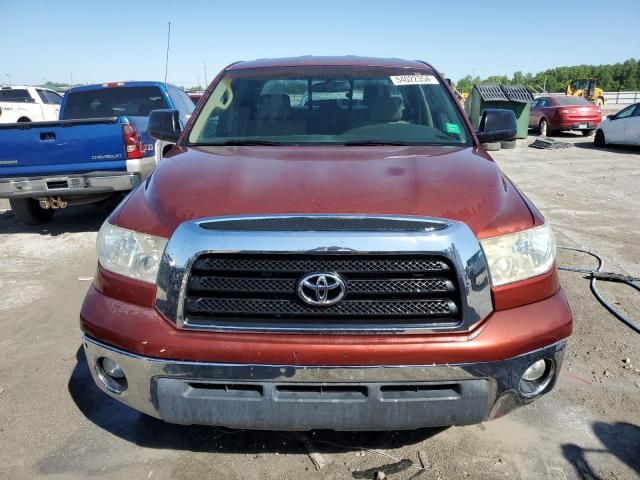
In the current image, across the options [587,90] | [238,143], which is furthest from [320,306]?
[587,90]

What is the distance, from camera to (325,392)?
1.99m

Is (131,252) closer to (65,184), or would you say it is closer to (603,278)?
(603,278)

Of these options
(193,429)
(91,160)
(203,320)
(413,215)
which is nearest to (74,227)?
(91,160)

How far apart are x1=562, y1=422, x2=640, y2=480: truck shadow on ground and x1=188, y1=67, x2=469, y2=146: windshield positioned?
1735 mm

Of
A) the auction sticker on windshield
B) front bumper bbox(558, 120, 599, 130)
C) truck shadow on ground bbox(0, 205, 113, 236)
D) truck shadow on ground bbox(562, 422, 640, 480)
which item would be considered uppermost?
the auction sticker on windshield

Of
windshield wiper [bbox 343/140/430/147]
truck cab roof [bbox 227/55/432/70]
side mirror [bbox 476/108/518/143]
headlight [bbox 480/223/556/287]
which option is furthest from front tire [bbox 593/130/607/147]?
headlight [bbox 480/223/556/287]

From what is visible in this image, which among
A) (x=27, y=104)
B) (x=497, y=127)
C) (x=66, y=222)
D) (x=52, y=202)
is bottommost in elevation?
(x=66, y=222)

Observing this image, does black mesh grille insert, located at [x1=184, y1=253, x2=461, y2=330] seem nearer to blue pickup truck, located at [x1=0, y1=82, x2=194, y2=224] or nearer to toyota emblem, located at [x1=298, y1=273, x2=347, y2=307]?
toyota emblem, located at [x1=298, y1=273, x2=347, y2=307]

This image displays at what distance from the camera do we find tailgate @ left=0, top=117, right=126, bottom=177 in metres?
5.77

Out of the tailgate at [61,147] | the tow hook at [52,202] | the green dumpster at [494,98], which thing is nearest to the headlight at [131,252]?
the tailgate at [61,147]

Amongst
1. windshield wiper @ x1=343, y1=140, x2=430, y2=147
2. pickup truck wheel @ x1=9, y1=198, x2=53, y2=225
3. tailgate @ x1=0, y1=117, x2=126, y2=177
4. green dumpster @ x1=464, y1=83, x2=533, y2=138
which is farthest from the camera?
green dumpster @ x1=464, y1=83, x2=533, y2=138

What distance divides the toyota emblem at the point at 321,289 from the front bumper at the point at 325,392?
255 mm

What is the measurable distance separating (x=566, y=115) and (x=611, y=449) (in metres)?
18.5

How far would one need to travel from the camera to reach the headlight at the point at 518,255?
2039 mm
